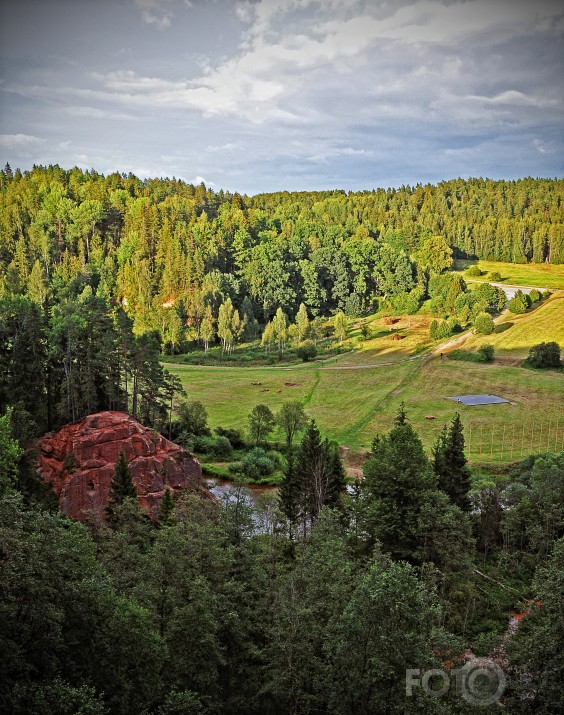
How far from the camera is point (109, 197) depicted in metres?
150

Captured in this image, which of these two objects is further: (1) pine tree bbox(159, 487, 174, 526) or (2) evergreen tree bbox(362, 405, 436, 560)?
(1) pine tree bbox(159, 487, 174, 526)

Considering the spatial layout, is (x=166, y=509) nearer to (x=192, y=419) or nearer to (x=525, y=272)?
(x=192, y=419)

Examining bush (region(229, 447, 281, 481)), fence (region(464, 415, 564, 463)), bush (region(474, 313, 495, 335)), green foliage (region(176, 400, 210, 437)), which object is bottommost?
bush (region(229, 447, 281, 481))

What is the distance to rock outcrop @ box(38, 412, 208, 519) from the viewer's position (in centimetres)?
3844

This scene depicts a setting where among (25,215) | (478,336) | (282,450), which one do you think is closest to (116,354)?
(282,450)

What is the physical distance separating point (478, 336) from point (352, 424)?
44521 millimetres

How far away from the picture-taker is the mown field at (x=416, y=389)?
2477 inches

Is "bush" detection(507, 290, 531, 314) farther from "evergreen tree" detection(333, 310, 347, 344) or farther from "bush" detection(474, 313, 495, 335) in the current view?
"evergreen tree" detection(333, 310, 347, 344)

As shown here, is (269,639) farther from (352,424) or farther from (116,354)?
(352,424)

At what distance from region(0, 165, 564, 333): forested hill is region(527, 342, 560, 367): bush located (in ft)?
188

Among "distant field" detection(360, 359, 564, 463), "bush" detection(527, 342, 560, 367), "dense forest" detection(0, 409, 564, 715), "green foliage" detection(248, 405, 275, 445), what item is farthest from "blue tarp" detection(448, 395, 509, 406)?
"dense forest" detection(0, 409, 564, 715)

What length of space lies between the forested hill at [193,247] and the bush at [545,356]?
188 feet

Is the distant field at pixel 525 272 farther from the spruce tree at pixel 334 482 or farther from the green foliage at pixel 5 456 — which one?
the green foliage at pixel 5 456

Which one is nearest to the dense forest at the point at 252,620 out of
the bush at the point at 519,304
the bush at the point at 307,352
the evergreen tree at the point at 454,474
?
the evergreen tree at the point at 454,474
